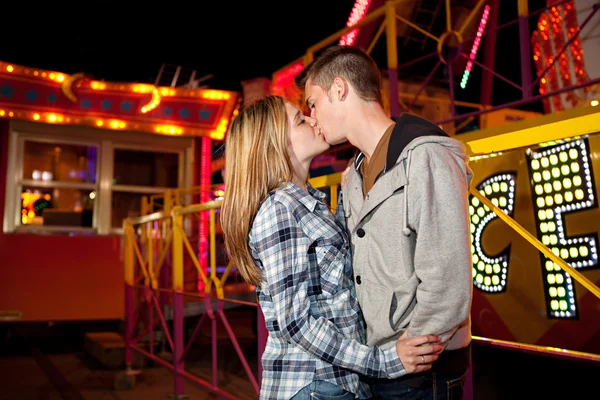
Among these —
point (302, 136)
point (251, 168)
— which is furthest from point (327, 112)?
point (251, 168)

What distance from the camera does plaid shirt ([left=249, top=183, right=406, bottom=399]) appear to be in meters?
1.54

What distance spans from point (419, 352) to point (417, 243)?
11.9 inches

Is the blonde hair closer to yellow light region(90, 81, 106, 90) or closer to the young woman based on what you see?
the young woman

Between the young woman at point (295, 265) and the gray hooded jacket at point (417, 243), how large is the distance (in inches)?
2.8

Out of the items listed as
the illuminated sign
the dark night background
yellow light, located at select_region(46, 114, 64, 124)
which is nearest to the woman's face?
the illuminated sign

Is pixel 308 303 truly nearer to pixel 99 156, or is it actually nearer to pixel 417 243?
pixel 417 243

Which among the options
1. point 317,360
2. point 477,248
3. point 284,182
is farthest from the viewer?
point 477,248

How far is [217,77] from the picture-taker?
1975cm

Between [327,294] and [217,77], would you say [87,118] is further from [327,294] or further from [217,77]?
[217,77]

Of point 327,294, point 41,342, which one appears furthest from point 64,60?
point 327,294

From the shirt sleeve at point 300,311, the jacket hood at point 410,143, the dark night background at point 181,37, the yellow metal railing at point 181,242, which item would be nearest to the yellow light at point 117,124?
the dark night background at point 181,37

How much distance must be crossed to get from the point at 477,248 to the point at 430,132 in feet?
8.52

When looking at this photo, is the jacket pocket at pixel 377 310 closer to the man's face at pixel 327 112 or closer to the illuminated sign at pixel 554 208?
the man's face at pixel 327 112

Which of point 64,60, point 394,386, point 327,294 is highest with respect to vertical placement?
point 64,60
